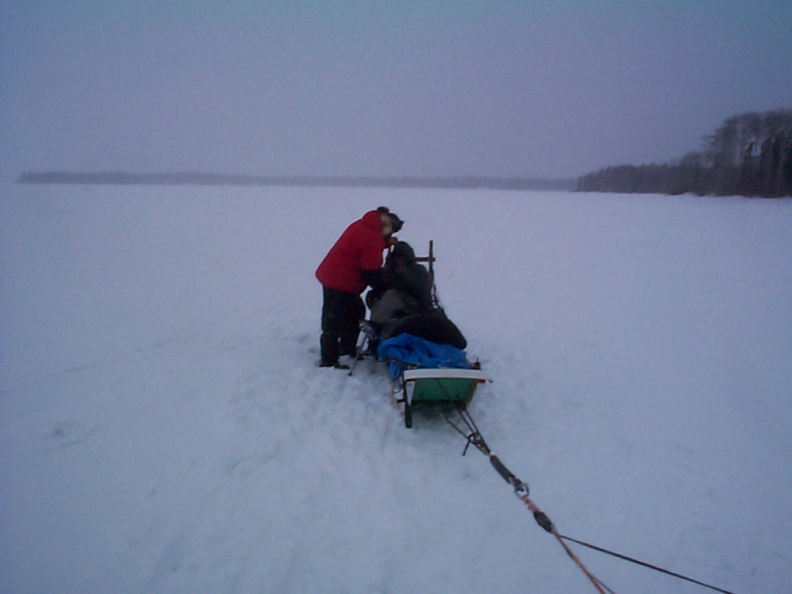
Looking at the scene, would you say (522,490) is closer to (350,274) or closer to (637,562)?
(637,562)

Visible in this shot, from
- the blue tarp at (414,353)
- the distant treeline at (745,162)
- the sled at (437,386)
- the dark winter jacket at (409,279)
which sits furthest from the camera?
the distant treeline at (745,162)

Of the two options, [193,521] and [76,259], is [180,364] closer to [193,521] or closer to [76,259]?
[193,521]

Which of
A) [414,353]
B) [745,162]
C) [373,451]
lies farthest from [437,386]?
[745,162]

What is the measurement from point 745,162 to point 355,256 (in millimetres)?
46441

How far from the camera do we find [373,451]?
A: 3234 millimetres

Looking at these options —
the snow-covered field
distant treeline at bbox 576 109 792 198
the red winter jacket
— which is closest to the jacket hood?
the red winter jacket

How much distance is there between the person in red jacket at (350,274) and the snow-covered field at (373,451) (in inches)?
17.2

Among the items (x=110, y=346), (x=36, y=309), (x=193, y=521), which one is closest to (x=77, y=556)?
(x=193, y=521)

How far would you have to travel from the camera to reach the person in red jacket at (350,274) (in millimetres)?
4172

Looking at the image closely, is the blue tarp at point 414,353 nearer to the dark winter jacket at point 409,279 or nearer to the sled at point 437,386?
the sled at point 437,386

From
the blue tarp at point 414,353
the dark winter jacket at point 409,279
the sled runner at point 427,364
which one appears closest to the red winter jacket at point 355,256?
the dark winter jacket at point 409,279

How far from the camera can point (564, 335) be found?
591cm

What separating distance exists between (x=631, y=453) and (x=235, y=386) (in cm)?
333

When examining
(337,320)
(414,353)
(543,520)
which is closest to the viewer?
(543,520)
